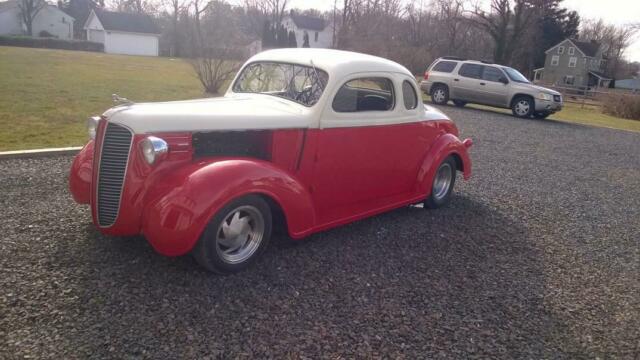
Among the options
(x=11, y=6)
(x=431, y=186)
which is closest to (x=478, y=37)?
(x=431, y=186)

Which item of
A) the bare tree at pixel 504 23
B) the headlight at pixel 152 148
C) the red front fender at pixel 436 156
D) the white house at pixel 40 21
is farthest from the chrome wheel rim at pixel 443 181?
the white house at pixel 40 21

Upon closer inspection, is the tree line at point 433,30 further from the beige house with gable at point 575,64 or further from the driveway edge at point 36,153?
the driveway edge at point 36,153

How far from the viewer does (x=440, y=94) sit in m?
17.9

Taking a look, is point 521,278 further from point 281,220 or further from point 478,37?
point 478,37

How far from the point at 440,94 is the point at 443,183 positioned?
1287cm

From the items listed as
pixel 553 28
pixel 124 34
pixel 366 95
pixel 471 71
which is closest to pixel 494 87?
pixel 471 71

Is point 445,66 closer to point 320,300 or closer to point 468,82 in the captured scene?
point 468,82

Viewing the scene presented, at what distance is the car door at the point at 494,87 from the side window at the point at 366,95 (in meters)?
13.4

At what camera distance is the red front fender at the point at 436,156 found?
207 inches

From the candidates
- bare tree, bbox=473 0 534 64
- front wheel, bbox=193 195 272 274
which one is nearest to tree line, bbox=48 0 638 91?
bare tree, bbox=473 0 534 64

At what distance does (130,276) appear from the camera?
340cm

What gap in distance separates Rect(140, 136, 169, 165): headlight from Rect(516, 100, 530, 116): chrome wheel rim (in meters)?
15.9

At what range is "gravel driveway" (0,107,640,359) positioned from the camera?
2.84 meters

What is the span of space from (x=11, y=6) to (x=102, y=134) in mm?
74081
